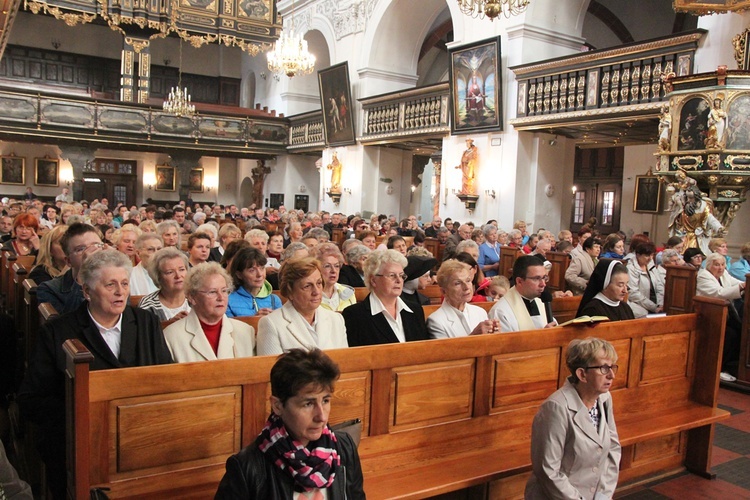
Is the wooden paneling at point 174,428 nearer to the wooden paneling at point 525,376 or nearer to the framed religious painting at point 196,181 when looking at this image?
the wooden paneling at point 525,376

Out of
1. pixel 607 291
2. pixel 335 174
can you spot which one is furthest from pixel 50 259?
pixel 335 174

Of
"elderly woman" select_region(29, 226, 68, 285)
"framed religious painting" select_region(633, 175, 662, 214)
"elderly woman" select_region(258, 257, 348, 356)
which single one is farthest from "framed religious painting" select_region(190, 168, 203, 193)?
"elderly woman" select_region(258, 257, 348, 356)

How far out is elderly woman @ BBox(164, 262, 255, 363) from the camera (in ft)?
9.95

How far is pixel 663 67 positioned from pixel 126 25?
55.5ft

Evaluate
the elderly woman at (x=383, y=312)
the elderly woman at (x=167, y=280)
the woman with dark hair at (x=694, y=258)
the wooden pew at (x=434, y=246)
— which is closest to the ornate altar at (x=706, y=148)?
the woman with dark hair at (x=694, y=258)

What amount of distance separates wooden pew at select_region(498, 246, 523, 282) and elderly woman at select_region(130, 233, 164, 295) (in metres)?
4.89

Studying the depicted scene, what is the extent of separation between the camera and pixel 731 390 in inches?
239

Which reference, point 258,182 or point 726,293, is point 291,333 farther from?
point 258,182

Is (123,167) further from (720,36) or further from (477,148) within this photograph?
(720,36)

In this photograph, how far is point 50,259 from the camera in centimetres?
453

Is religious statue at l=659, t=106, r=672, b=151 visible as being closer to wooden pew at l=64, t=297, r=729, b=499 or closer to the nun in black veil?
wooden pew at l=64, t=297, r=729, b=499

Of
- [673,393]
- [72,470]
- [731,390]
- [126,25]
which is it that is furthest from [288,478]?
[126,25]

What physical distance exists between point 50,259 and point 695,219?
8.26 m

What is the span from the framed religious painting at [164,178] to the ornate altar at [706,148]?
69.8ft
